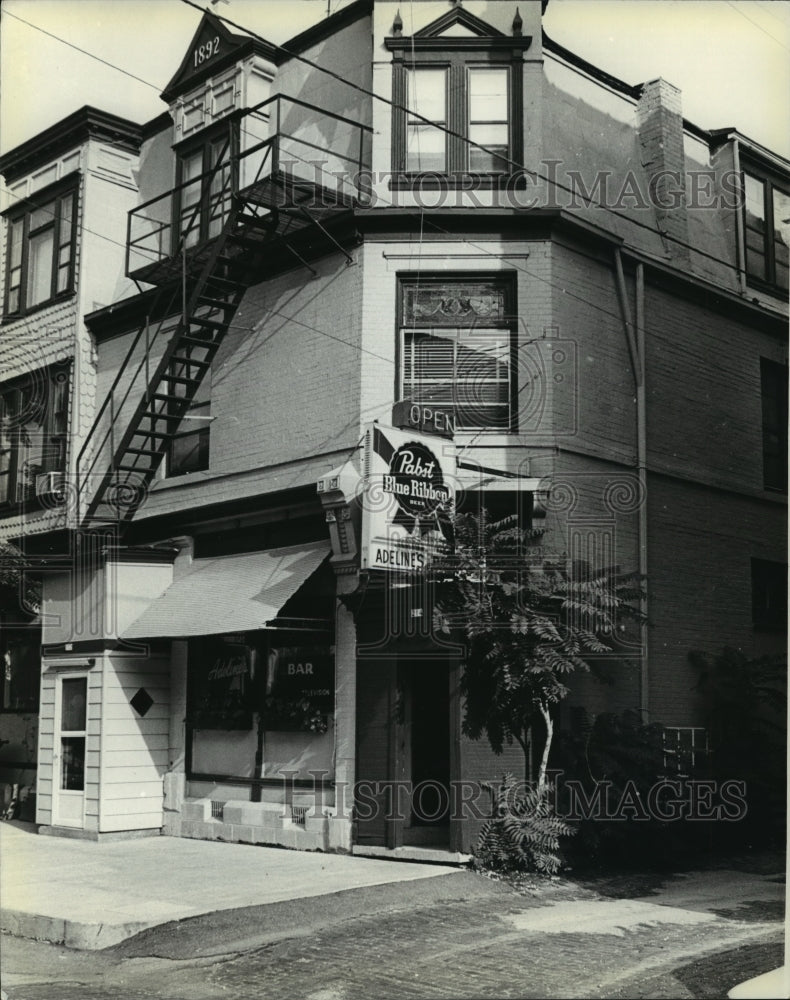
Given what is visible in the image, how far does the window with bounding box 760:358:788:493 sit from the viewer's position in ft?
54.8

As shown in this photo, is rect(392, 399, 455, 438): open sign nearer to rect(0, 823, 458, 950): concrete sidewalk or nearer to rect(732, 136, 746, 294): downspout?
rect(0, 823, 458, 950): concrete sidewalk

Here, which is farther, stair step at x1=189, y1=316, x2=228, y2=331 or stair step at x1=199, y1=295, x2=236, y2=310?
stair step at x1=199, y1=295, x2=236, y2=310

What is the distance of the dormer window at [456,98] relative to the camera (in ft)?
46.7

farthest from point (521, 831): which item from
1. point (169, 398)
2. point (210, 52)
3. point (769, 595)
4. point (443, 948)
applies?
point (210, 52)

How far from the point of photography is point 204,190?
1617 centimetres

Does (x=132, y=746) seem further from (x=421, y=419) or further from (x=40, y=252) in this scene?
(x=40, y=252)

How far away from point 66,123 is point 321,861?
41.5 ft

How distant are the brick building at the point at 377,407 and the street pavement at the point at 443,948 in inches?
74.8

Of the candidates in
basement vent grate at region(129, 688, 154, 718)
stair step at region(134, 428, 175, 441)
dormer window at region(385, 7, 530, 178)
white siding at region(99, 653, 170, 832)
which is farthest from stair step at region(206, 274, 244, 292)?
basement vent grate at region(129, 688, 154, 718)

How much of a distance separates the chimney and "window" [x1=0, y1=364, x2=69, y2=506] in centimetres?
953

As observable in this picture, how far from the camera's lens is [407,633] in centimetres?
1271

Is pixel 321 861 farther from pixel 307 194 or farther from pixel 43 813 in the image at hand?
pixel 307 194

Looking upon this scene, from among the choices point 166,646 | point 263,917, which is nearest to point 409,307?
point 166,646

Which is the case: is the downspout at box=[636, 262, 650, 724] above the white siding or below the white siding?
above
